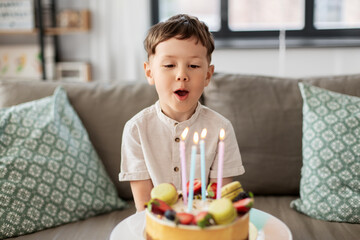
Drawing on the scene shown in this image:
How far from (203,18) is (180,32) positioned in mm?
2635

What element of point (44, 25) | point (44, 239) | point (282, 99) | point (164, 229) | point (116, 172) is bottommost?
point (44, 239)

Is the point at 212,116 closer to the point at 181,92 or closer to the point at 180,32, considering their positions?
the point at 181,92

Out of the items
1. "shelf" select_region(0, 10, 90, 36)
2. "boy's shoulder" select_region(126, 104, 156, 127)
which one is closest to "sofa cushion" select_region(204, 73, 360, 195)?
"boy's shoulder" select_region(126, 104, 156, 127)

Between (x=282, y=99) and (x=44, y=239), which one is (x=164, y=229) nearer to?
(x=44, y=239)

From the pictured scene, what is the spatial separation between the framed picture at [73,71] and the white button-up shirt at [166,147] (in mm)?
2421

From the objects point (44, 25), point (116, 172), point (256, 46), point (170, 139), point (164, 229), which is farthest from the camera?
point (44, 25)

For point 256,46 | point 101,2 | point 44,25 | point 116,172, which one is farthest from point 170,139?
point 44,25

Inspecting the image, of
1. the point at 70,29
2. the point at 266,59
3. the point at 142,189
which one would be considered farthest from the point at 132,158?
the point at 70,29

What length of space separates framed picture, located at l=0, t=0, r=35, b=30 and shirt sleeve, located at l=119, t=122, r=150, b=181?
2.63m

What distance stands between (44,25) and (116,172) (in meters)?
2.48

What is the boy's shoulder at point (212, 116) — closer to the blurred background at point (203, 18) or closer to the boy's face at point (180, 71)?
the boy's face at point (180, 71)

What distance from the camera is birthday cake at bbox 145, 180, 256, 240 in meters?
0.89

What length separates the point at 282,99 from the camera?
178 centimetres

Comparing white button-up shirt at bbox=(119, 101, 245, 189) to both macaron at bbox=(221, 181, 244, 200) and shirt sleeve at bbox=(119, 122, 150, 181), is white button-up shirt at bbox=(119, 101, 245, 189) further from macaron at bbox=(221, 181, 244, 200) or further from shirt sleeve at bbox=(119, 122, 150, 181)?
macaron at bbox=(221, 181, 244, 200)
